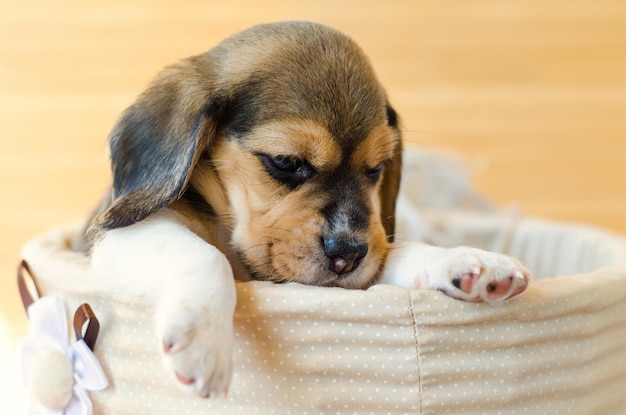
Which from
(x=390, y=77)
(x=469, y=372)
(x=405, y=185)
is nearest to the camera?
(x=469, y=372)

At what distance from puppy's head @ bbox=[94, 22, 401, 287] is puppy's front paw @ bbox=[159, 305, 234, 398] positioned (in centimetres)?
33

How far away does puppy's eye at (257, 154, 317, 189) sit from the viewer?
4.82ft

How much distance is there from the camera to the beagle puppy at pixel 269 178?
4.45 ft

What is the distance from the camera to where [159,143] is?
149cm

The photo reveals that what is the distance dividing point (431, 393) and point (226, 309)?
0.39 m

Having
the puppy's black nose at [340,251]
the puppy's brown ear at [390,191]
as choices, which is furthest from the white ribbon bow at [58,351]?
the puppy's brown ear at [390,191]

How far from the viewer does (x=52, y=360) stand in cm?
147

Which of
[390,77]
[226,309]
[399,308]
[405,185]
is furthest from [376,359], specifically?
[390,77]

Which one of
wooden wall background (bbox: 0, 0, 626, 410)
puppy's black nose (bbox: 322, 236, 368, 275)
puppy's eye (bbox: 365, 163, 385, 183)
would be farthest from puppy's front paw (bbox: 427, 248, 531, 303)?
wooden wall background (bbox: 0, 0, 626, 410)

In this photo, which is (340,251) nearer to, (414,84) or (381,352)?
(381,352)

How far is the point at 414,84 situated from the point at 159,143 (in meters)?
2.12

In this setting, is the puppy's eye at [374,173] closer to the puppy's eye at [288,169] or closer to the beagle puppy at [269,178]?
the beagle puppy at [269,178]

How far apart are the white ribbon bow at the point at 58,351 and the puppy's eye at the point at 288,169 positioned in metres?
0.51

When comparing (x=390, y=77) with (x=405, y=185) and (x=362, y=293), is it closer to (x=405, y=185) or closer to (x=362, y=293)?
(x=405, y=185)
